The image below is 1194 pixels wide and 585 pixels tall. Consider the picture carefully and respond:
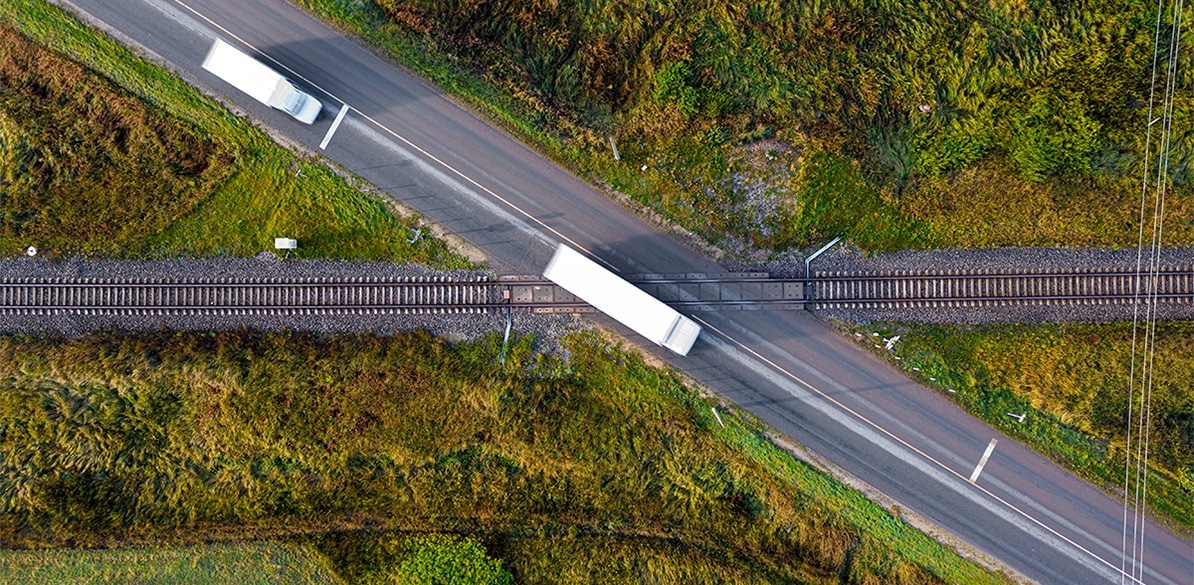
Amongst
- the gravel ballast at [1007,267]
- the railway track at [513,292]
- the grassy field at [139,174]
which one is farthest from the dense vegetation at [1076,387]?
the grassy field at [139,174]

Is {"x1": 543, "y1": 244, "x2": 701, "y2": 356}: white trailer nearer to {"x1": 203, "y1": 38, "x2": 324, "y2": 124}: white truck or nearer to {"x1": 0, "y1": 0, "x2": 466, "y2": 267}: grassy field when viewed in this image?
{"x1": 0, "y1": 0, "x2": 466, "y2": 267}: grassy field

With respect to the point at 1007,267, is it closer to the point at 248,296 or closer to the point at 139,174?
the point at 248,296

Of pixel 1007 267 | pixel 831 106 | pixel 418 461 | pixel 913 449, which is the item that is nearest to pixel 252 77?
pixel 418 461

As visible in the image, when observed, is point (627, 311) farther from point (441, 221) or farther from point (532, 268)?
point (441, 221)

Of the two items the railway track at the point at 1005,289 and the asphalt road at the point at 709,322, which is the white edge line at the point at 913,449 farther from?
the railway track at the point at 1005,289

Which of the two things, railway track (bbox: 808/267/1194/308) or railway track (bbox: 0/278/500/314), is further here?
railway track (bbox: 0/278/500/314)

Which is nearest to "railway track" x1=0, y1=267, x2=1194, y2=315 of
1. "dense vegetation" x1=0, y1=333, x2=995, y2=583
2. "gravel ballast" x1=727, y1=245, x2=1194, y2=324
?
"gravel ballast" x1=727, y1=245, x2=1194, y2=324
